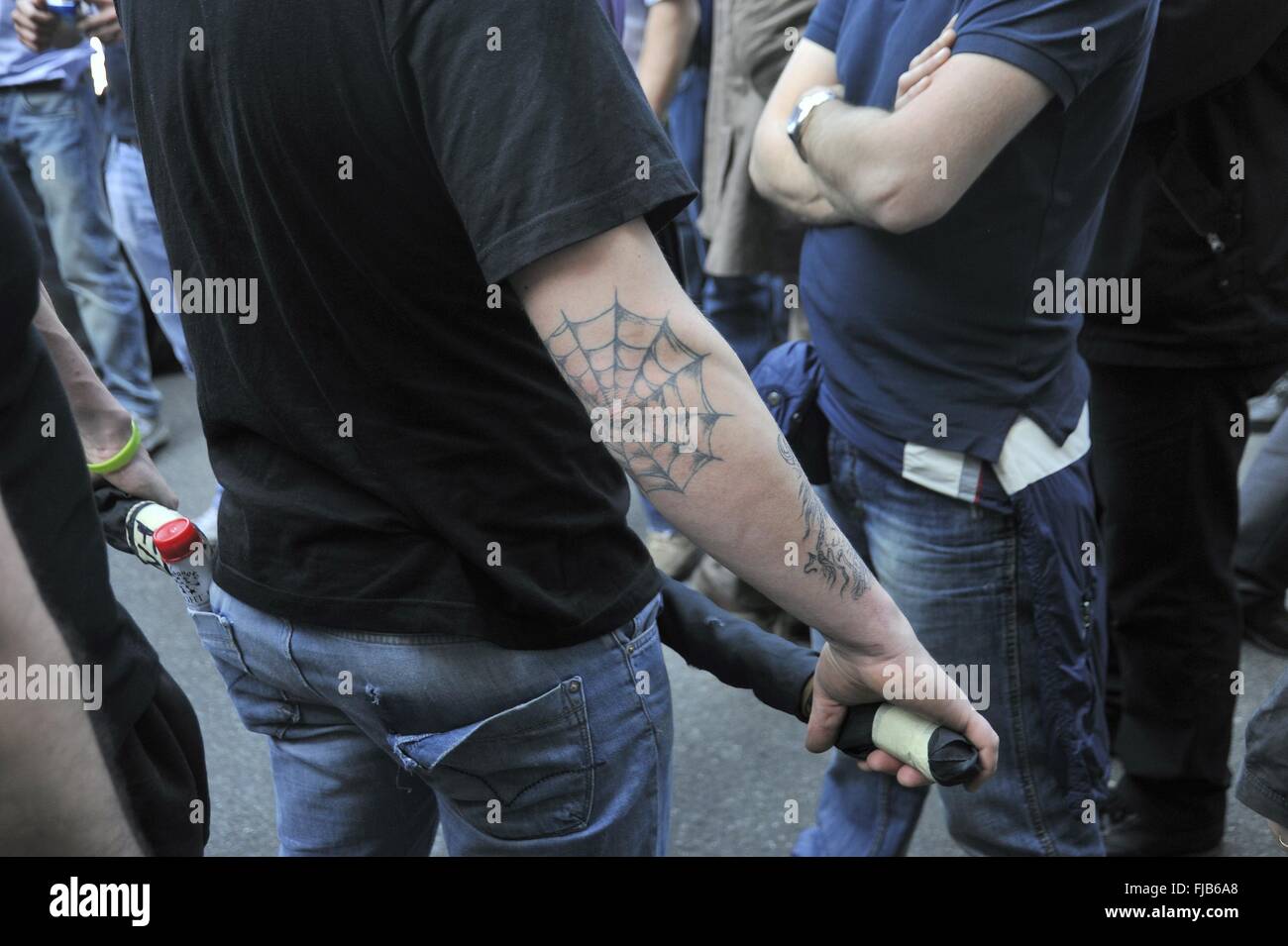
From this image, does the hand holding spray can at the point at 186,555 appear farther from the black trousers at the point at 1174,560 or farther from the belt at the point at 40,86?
the belt at the point at 40,86

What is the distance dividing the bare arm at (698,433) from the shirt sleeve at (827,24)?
42.6 inches

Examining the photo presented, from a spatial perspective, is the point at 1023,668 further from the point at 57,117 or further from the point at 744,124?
the point at 57,117

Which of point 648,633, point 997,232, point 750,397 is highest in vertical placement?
point 997,232

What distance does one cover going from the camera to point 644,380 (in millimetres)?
1079

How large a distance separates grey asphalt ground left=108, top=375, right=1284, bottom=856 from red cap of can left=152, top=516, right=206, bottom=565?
4.66ft

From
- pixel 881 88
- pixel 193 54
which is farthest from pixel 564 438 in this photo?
pixel 881 88

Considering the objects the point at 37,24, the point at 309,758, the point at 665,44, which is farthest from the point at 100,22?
the point at 309,758

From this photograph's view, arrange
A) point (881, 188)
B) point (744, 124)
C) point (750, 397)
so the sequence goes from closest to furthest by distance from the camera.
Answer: point (750, 397), point (881, 188), point (744, 124)

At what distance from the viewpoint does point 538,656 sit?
1264mm

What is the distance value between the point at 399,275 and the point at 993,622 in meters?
1.02

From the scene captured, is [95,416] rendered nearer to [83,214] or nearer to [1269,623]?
[1269,623]

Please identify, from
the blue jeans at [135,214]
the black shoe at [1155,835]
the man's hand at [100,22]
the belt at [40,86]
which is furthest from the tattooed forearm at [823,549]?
the belt at [40,86]

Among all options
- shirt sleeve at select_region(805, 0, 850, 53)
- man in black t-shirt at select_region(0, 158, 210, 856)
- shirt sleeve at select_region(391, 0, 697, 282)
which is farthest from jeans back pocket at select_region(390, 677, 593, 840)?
shirt sleeve at select_region(805, 0, 850, 53)

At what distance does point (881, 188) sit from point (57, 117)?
3.54 metres
